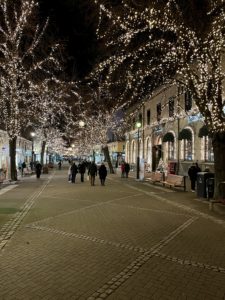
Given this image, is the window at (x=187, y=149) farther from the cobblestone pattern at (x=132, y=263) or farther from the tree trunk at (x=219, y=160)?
the cobblestone pattern at (x=132, y=263)

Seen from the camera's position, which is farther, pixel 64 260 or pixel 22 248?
pixel 22 248

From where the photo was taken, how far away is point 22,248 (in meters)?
8.08

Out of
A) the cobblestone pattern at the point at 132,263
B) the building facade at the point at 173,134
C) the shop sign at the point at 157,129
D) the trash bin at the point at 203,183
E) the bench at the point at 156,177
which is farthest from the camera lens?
the shop sign at the point at 157,129

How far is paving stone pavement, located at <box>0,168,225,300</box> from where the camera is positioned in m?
5.68

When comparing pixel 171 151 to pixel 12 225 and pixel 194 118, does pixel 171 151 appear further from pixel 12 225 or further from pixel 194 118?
pixel 12 225

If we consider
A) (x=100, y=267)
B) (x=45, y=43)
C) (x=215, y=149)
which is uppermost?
(x=45, y=43)

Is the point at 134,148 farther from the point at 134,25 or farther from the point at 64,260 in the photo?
the point at 64,260

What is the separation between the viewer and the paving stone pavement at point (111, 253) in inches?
224

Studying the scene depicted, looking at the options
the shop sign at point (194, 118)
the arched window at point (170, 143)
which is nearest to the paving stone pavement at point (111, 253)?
the shop sign at point (194, 118)

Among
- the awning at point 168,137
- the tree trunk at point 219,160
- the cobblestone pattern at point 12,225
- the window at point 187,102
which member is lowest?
the cobblestone pattern at point 12,225

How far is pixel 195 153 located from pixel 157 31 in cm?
1241

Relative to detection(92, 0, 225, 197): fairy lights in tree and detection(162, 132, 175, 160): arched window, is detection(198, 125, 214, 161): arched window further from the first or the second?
detection(92, 0, 225, 197): fairy lights in tree

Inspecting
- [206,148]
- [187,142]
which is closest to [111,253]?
[206,148]

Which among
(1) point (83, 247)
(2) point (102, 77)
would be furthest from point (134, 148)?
(1) point (83, 247)
